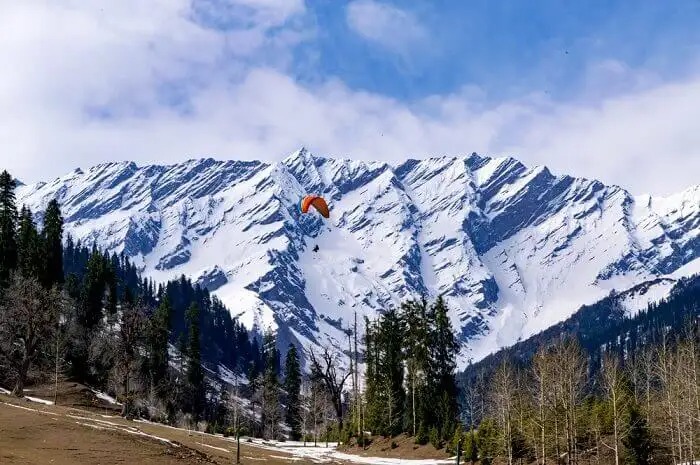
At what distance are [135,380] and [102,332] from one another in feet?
59.0

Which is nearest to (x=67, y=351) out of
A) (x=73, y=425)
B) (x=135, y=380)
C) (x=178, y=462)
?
(x=135, y=380)

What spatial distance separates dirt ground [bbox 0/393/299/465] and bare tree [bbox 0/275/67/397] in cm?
1355

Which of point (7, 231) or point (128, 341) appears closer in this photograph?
point (128, 341)

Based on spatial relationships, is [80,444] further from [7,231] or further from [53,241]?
[53,241]

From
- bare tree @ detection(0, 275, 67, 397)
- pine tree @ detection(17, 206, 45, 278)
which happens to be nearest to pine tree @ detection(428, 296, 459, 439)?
bare tree @ detection(0, 275, 67, 397)

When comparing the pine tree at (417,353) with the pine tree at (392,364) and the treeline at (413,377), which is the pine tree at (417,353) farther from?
the pine tree at (392,364)

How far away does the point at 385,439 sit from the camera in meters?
87.0

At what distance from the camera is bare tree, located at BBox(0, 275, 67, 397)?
7669 centimetres

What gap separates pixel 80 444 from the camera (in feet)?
157

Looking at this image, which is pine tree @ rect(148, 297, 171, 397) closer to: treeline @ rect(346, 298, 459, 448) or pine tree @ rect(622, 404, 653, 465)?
treeline @ rect(346, 298, 459, 448)

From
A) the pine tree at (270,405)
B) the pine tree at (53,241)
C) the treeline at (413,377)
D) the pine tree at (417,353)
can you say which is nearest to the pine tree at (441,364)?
the treeline at (413,377)

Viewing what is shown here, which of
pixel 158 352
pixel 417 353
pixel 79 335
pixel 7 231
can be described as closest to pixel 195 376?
pixel 158 352

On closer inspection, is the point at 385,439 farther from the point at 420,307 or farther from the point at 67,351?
the point at 67,351

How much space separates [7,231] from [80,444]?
7033cm
